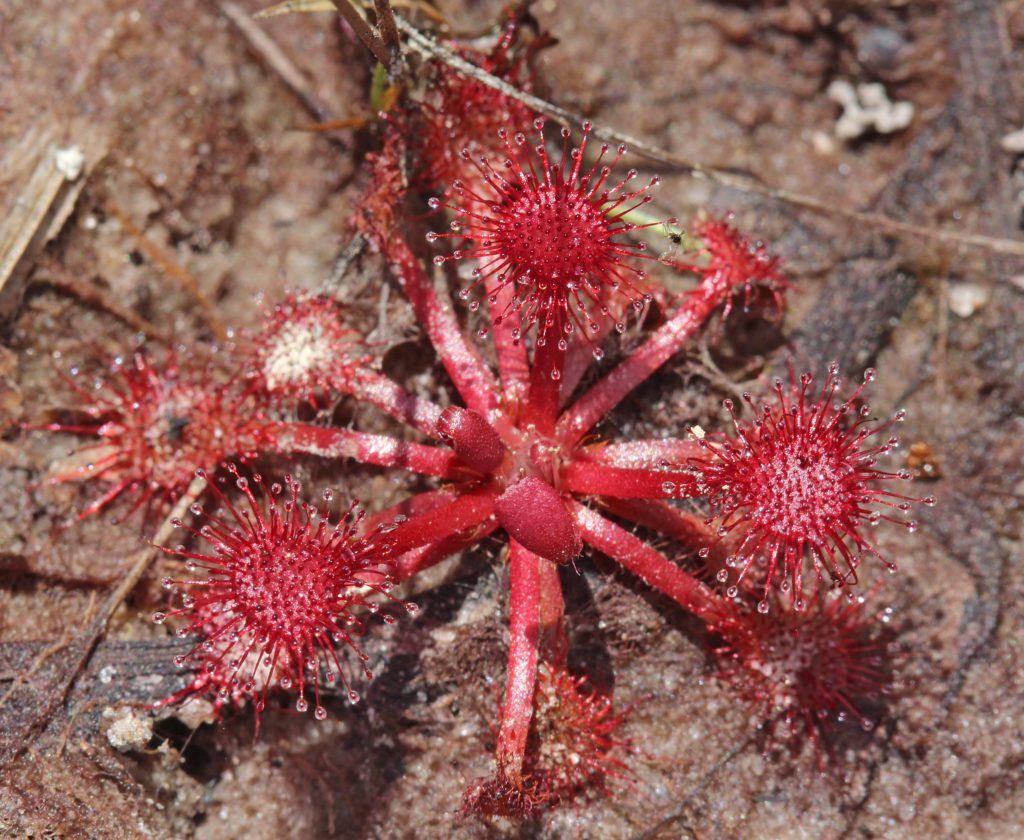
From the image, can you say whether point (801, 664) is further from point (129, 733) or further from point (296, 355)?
point (129, 733)

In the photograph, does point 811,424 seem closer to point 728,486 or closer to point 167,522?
point 728,486

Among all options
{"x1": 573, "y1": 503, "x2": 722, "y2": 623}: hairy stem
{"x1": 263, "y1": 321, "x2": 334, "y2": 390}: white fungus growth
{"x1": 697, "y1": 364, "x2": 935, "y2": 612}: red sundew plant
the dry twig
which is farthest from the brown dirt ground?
{"x1": 697, "y1": 364, "x2": 935, "y2": 612}: red sundew plant

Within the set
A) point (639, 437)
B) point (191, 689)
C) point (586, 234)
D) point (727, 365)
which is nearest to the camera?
point (586, 234)

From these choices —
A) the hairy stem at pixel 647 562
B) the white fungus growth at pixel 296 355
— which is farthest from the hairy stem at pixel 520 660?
the white fungus growth at pixel 296 355

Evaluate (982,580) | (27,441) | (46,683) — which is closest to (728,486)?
(982,580)

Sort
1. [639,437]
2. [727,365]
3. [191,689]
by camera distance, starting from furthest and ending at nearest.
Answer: [727,365]
[639,437]
[191,689]

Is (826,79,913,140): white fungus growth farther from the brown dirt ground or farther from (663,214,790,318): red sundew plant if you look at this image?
(663,214,790,318): red sundew plant

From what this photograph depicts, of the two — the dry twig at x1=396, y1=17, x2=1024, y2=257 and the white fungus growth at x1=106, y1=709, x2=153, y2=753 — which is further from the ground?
the dry twig at x1=396, y1=17, x2=1024, y2=257

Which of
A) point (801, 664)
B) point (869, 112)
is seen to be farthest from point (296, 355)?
point (869, 112)
